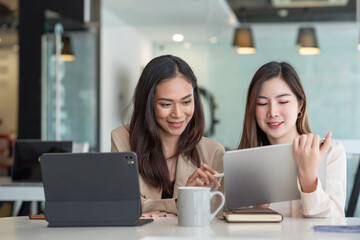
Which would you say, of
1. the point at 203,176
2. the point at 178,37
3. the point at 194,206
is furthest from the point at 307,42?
the point at 194,206

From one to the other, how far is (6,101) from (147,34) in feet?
13.3

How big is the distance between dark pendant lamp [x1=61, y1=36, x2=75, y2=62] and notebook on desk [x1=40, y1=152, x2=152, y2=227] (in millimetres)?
4580

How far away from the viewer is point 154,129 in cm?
237

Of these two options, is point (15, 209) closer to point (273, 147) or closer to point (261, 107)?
point (261, 107)

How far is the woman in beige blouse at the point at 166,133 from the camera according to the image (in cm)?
232

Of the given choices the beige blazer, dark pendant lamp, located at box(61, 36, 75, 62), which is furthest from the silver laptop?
dark pendant lamp, located at box(61, 36, 75, 62)

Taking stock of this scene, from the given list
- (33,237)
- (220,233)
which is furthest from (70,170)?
(220,233)

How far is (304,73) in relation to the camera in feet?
17.6

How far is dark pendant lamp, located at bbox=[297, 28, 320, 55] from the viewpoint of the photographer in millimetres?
Result: 5336

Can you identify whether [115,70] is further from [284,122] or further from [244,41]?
[284,122]

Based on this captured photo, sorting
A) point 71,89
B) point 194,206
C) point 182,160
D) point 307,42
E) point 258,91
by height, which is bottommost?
point 194,206

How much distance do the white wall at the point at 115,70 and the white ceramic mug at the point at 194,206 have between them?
443cm

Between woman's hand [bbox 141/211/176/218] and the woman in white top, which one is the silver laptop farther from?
woman's hand [bbox 141/211/176/218]

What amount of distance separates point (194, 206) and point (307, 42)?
3.98m
